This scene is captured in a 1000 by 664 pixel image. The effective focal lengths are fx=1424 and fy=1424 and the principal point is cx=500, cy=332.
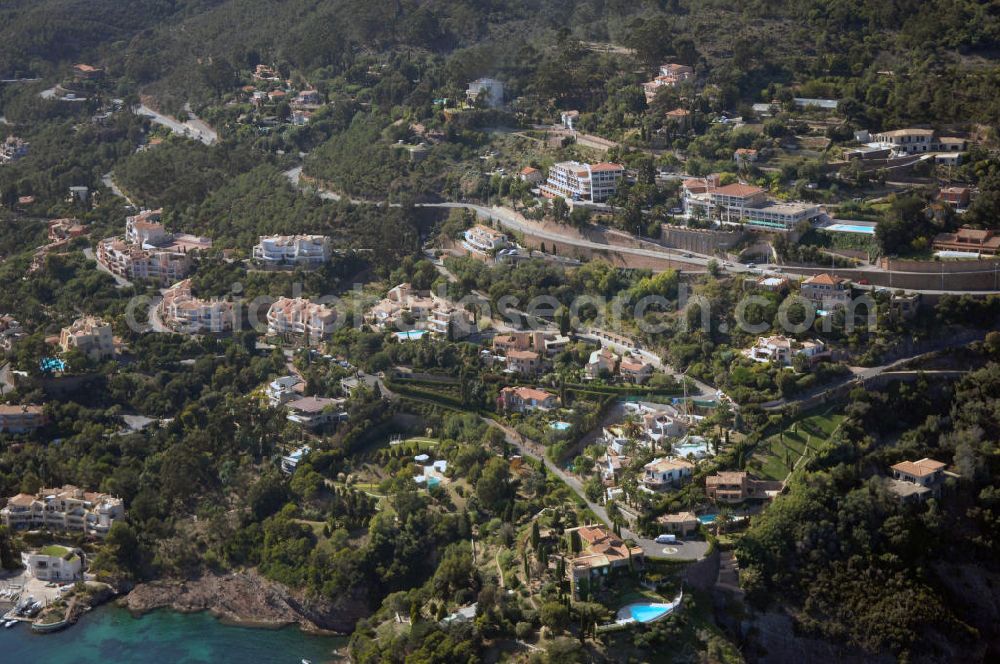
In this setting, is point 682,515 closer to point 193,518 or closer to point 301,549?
point 301,549

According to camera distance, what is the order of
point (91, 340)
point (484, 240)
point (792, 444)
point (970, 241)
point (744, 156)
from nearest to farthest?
point (792, 444) < point (970, 241) < point (91, 340) < point (744, 156) < point (484, 240)

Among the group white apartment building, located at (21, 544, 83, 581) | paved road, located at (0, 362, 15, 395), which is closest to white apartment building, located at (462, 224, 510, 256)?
paved road, located at (0, 362, 15, 395)

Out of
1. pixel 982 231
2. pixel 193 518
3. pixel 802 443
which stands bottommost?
pixel 193 518

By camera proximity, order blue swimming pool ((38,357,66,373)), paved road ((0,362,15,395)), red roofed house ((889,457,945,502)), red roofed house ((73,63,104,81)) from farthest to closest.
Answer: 1. red roofed house ((73,63,104,81))
2. paved road ((0,362,15,395))
3. blue swimming pool ((38,357,66,373))
4. red roofed house ((889,457,945,502))

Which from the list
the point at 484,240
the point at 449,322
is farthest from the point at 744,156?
the point at 449,322

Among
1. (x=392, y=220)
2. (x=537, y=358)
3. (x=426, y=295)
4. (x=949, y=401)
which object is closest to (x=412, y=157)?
(x=392, y=220)

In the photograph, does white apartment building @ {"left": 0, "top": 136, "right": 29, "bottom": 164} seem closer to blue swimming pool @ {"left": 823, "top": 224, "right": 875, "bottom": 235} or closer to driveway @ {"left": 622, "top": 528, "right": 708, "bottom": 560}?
blue swimming pool @ {"left": 823, "top": 224, "right": 875, "bottom": 235}

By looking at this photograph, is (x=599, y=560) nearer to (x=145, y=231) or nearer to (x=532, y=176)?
(x=532, y=176)
